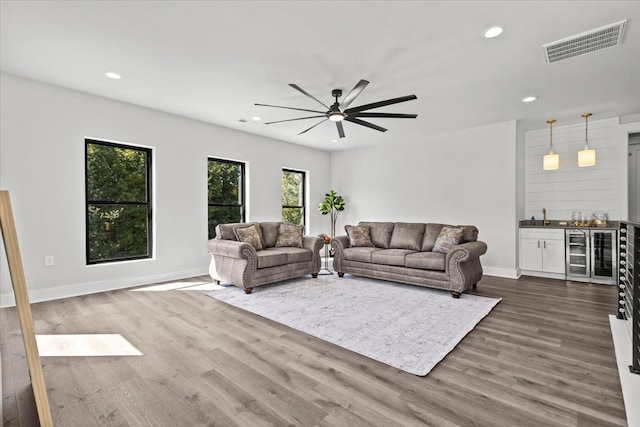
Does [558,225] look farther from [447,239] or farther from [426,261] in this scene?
[426,261]

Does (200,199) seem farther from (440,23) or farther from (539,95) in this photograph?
(539,95)

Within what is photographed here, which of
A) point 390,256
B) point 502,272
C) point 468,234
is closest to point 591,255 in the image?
point 502,272

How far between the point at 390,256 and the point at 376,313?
1.50m

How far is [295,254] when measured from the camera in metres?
5.10

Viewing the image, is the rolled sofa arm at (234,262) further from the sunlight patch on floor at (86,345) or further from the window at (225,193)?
the sunlight patch on floor at (86,345)

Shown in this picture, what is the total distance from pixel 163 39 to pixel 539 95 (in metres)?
4.72

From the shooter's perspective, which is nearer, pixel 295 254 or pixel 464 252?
pixel 464 252

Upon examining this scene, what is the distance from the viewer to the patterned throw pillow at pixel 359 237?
18.7ft

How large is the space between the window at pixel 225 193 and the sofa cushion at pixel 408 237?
3122 mm

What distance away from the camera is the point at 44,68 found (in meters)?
3.63

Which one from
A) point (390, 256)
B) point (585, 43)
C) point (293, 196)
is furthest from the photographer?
point (293, 196)

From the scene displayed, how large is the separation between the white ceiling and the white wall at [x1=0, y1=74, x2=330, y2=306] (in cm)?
33

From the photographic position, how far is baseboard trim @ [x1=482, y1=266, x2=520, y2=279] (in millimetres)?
5488

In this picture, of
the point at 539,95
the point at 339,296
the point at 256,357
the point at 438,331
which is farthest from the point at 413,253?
the point at 256,357
